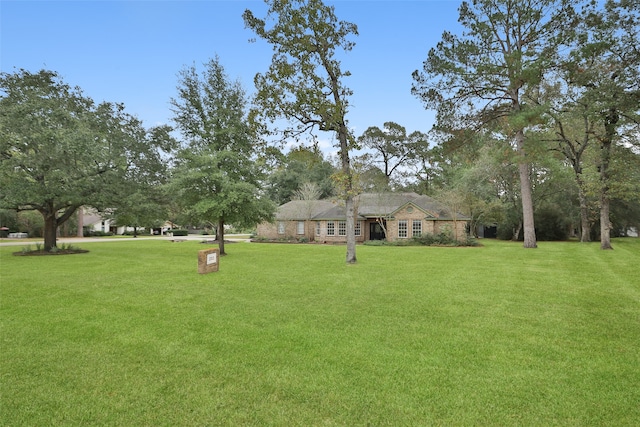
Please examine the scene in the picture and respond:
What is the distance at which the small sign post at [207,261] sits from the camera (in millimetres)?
10961

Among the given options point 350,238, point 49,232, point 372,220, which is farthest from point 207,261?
point 372,220

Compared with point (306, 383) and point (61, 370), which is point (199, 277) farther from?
point (306, 383)

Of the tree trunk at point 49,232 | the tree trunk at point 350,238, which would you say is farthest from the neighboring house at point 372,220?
the tree trunk at point 49,232

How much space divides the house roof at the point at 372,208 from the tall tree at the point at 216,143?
1165cm

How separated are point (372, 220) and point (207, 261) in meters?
21.5

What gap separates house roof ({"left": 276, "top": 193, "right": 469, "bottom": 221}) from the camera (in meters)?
28.2

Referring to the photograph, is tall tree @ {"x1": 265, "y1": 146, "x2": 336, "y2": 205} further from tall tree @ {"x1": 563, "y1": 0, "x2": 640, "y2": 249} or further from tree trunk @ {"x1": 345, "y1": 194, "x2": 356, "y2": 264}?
tree trunk @ {"x1": 345, "y1": 194, "x2": 356, "y2": 264}

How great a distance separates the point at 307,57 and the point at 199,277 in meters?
9.67

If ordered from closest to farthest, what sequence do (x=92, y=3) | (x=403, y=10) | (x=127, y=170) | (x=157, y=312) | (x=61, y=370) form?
(x=61, y=370), (x=157, y=312), (x=92, y=3), (x=403, y=10), (x=127, y=170)

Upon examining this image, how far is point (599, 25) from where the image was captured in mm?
14430

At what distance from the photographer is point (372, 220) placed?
3086 cm

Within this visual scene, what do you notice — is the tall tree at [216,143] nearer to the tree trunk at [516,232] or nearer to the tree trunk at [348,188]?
the tree trunk at [348,188]

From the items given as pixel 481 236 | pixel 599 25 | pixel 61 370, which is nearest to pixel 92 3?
pixel 61 370

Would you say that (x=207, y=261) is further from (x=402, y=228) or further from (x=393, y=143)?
(x=393, y=143)
